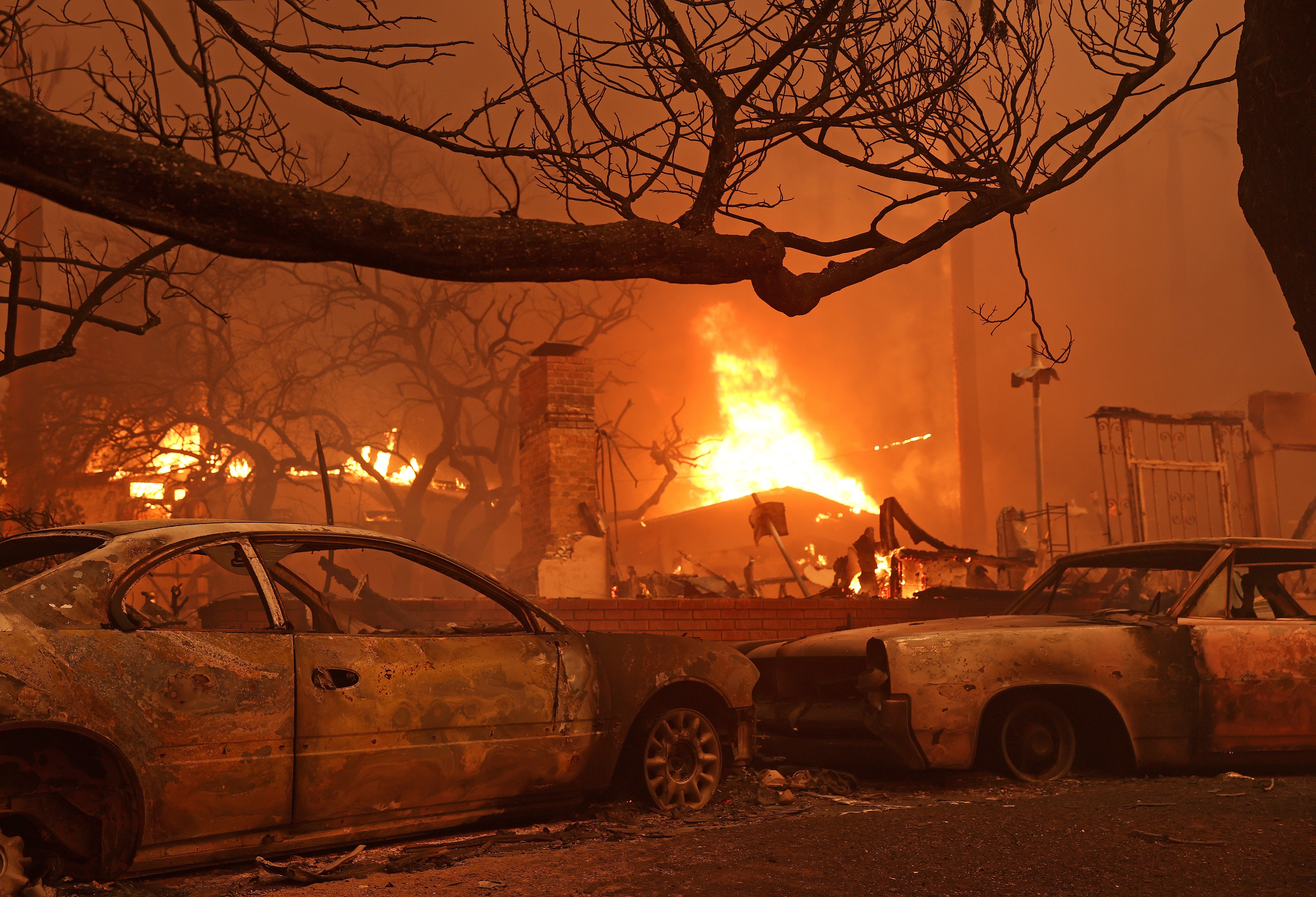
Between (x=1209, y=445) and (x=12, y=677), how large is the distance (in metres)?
25.1

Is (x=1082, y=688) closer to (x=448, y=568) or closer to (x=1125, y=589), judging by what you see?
(x=1125, y=589)

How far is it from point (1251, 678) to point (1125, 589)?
1564mm

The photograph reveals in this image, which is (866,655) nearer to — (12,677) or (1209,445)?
(12,677)

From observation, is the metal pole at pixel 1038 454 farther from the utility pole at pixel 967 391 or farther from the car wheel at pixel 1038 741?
the car wheel at pixel 1038 741

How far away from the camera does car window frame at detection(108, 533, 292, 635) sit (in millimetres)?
3645

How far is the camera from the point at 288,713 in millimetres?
3877

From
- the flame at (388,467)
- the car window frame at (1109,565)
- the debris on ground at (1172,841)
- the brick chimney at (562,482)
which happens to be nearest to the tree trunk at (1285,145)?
the car window frame at (1109,565)

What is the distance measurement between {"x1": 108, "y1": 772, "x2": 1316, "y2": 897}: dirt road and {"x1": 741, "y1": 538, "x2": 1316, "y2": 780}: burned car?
0.38m

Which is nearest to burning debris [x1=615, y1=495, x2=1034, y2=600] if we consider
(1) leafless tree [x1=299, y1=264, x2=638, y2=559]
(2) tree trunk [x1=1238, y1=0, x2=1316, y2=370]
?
(2) tree trunk [x1=1238, y1=0, x2=1316, y2=370]

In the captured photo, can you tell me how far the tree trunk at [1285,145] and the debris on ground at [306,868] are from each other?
4.46 metres

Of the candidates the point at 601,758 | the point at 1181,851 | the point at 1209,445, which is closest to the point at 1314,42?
the point at 1181,851

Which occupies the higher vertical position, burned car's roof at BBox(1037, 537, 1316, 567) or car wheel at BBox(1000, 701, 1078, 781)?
burned car's roof at BBox(1037, 537, 1316, 567)

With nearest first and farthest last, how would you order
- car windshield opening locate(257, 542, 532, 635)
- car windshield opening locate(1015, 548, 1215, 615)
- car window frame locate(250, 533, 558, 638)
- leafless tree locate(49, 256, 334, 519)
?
car window frame locate(250, 533, 558, 638)
car windshield opening locate(257, 542, 532, 635)
car windshield opening locate(1015, 548, 1215, 615)
leafless tree locate(49, 256, 334, 519)

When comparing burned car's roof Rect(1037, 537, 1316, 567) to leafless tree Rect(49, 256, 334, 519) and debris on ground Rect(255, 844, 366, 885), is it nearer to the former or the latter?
debris on ground Rect(255, 844, 366, 885)
